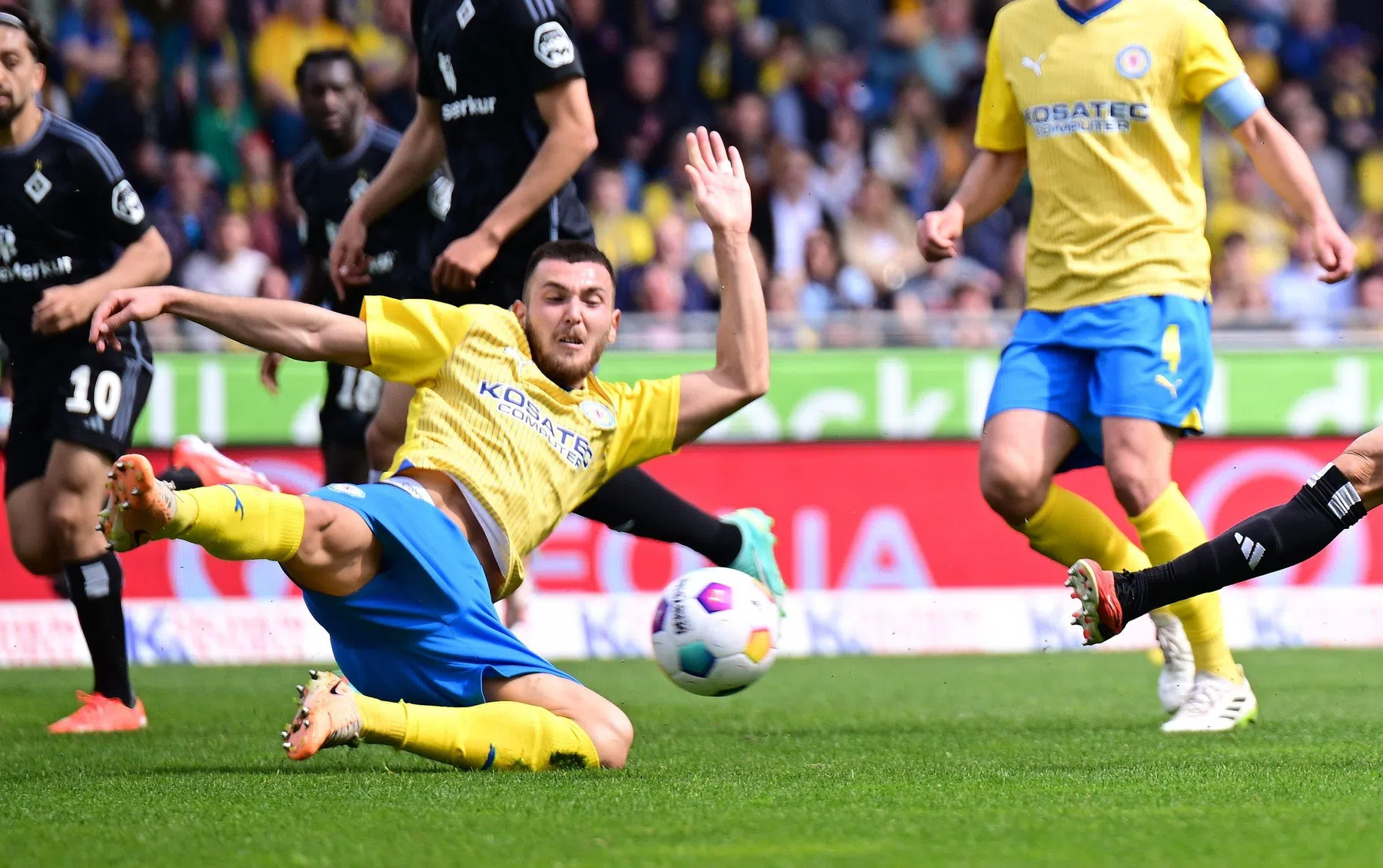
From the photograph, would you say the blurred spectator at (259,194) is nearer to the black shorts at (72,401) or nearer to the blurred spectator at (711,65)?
the blurred spectator at (711,65)

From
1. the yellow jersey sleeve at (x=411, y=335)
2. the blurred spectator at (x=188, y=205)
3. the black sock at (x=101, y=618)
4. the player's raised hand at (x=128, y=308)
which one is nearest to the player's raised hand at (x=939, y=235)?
the yellow jersey sleeve at (x=411, y=335)

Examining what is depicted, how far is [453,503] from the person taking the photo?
15.5ft

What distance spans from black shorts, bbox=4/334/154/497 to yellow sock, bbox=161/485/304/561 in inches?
78.0

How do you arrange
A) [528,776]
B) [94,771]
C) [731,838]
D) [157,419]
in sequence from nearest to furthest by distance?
[731,838] < [528,776] < [94,771] < [157,419]

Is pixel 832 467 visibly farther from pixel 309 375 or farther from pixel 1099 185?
pixel 1099 185

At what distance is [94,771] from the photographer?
15.4ft

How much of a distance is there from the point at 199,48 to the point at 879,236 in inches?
198

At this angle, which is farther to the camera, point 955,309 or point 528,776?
point 955,309

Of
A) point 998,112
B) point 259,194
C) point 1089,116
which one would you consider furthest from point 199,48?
point 1089,116

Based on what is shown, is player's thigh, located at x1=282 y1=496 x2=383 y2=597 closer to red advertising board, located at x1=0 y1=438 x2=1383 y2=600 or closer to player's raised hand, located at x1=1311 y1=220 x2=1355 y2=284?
player's raised hand, located at x1=1311 y1=220 x2=1355 y2=284

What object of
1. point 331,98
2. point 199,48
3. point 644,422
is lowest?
point 644,422

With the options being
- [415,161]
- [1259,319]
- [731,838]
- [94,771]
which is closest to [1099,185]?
[415,161]

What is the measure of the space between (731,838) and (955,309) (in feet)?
27.9

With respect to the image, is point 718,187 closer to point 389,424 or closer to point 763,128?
point 389,424
